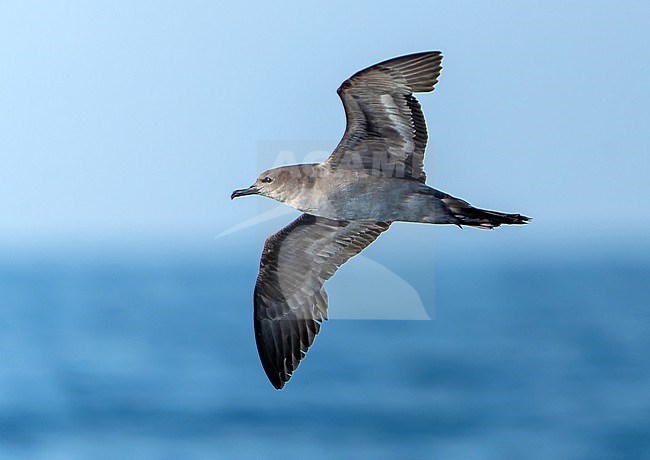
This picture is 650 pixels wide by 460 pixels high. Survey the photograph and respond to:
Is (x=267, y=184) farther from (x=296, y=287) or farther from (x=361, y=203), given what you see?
(x=296, y=287)

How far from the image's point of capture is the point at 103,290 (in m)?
134

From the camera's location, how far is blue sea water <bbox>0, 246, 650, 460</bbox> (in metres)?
58.2

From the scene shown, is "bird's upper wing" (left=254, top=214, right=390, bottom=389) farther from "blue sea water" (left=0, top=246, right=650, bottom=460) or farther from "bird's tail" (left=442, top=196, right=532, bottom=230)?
"blue sea water" (left=0, top=246, right=650, bottom=460)

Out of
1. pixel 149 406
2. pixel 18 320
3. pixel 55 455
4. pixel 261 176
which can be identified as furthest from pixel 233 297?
pixel 261 176

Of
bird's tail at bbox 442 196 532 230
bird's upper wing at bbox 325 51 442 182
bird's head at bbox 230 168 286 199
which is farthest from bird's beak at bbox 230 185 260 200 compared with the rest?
bird's tail at bbox 442 196 532 230

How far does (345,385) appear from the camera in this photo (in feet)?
221

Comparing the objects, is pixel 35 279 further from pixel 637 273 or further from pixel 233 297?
pixel 637 273

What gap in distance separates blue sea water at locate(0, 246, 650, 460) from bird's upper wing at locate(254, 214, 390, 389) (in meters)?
39.9

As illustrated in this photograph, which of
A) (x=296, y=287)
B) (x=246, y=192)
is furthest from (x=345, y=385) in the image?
(x=246, y=192)

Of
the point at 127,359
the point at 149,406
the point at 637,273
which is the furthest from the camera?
the point at 637,273

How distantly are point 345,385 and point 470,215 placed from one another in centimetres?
5685

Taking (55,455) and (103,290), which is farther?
(103,290)

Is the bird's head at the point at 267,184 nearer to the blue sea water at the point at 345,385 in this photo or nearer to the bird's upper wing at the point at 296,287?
the bird's upper wing at the point at 296,287

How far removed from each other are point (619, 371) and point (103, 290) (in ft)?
252
